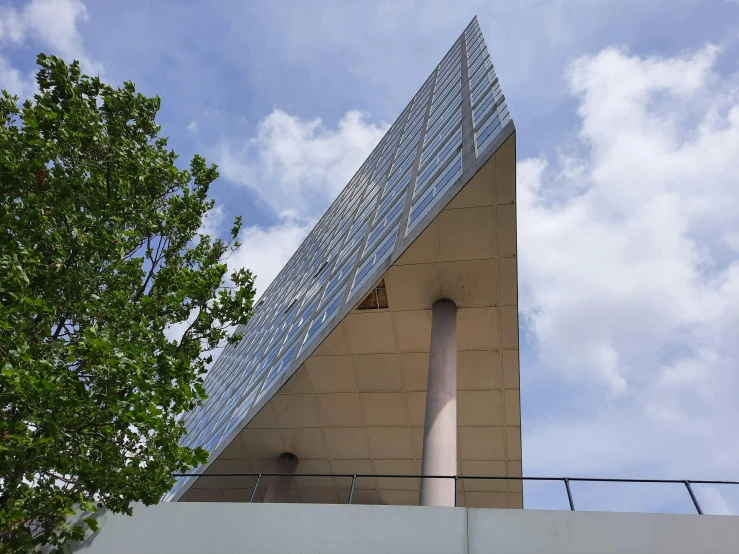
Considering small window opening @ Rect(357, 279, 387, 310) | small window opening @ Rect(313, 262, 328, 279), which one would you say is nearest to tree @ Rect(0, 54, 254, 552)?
small window opening @ Rect(357, 279, 387, 310)

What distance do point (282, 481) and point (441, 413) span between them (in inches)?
345

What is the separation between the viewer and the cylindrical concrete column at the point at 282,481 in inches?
689

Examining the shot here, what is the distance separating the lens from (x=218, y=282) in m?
10.1

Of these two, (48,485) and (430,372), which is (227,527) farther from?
(430,372)

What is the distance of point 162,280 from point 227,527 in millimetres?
4618

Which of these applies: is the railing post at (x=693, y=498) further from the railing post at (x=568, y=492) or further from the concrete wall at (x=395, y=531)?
the railing post at (x=568, y=492)

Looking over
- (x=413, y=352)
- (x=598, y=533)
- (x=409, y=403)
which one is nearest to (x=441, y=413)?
(x=413, y=352)

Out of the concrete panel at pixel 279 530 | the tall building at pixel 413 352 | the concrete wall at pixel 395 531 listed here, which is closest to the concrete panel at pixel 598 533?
the concrete wall at pixel 395 531

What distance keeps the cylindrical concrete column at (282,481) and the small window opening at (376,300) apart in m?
7.08

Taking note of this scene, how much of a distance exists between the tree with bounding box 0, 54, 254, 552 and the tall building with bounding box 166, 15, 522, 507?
4.82 meters

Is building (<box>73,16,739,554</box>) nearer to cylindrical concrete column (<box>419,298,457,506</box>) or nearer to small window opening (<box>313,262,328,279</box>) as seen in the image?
cylindrical concrete column (<box>419,298,457,506</box>)

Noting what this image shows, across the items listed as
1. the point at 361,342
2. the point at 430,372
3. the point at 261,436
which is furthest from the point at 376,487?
the point at 430,372

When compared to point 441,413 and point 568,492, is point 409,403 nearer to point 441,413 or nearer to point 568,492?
point 441,413

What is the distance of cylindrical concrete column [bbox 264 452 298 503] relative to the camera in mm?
17500
